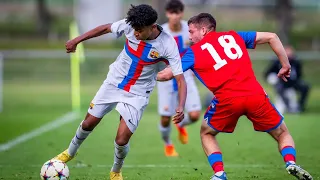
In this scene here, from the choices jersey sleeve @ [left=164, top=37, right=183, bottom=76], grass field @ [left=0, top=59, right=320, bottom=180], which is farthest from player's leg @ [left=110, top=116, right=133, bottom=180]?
jersey sleeve @ [left=164, top=37, right=183, bottom=76]

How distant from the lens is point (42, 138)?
51.1 ft

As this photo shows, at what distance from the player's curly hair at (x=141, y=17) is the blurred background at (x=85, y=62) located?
284 cm

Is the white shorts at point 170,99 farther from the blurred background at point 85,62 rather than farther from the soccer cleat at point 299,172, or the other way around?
the soccer cleat at point 299,172

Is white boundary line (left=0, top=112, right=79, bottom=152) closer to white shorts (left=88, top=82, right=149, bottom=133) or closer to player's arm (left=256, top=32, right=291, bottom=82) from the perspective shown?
white shorts (left=88, top=82, right=149, bottom=133)

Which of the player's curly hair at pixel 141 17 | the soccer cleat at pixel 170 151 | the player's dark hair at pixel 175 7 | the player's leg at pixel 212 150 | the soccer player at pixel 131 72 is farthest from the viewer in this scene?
the soccer cleat at pixel 170 151

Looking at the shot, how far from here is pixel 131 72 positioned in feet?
30.7

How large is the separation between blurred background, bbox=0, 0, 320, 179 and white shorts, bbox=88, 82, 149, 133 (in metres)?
1.69

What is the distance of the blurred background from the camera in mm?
16828

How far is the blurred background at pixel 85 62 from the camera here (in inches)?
663

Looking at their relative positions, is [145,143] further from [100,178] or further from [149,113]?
[149,113]

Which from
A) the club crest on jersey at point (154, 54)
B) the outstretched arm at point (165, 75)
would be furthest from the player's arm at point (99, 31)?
the outstretched arm at point (165, 75)

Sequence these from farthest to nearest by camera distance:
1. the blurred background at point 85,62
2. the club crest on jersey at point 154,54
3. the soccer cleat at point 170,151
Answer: the blurred background at point 85,62, the soccer cleat at point 170,151, the club crest on jersey at point 154,54

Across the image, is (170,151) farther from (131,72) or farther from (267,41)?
(267,41)

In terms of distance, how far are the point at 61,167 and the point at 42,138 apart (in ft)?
21.7
